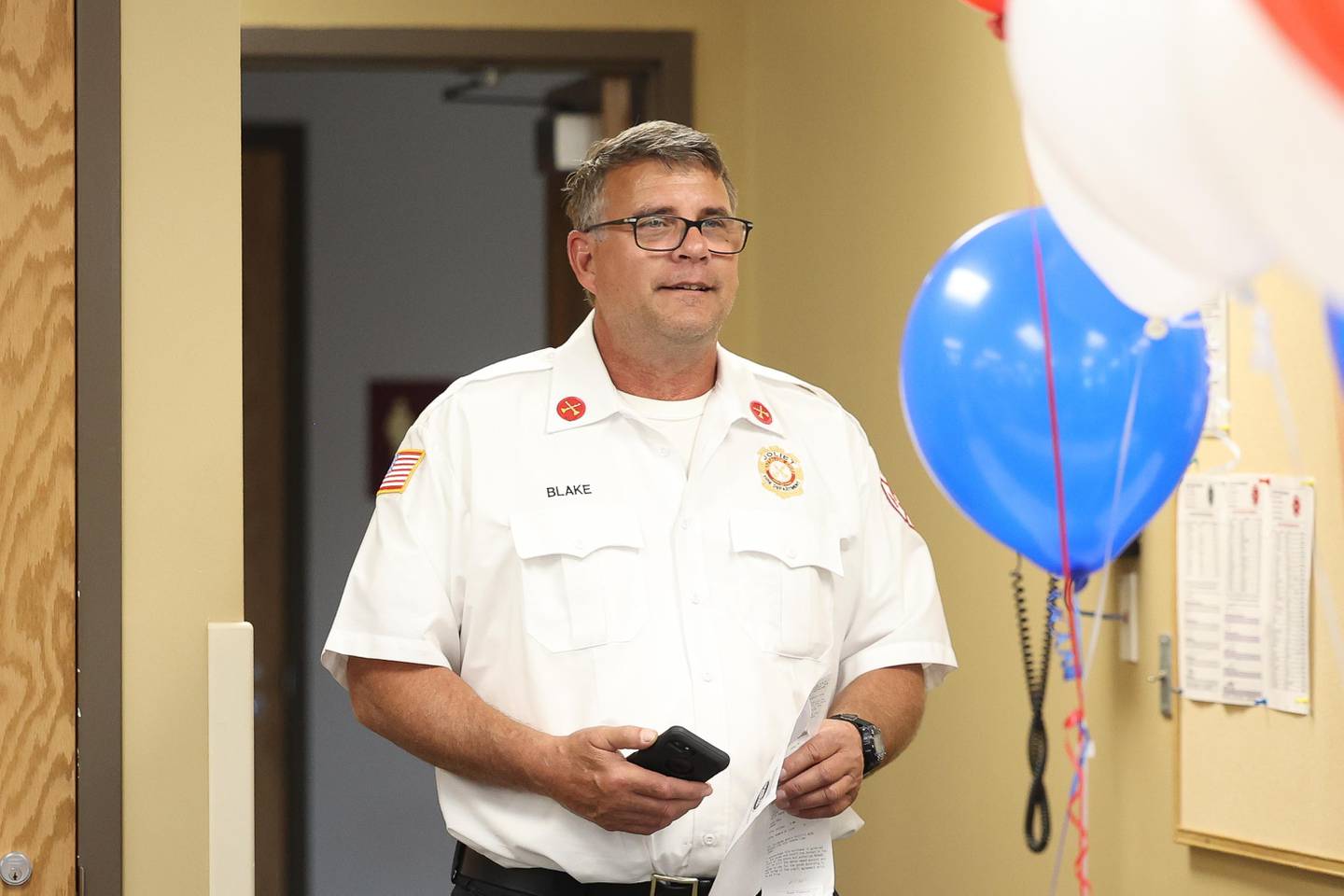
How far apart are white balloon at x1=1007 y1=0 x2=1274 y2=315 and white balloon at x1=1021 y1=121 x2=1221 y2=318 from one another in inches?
4.9

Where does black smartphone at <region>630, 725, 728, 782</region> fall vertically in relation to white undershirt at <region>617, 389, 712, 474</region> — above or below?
below

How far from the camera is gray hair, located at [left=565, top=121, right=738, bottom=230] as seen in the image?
6.47 feet

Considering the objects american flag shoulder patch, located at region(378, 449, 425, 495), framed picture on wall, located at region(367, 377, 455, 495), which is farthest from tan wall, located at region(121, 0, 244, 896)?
framed picture on wall, located at region(367, 377, 455, 495)

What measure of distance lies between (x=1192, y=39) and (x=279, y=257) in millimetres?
4036

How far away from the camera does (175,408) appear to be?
189 cm

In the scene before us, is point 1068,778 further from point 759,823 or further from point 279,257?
point 279,257

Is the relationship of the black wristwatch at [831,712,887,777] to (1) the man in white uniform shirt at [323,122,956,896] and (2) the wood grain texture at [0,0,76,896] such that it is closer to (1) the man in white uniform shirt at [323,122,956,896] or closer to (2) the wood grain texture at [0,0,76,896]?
(1) the man in white uniform shirt at [323,122,956,896]

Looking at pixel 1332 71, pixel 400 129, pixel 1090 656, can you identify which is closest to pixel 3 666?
pixel 1090 656

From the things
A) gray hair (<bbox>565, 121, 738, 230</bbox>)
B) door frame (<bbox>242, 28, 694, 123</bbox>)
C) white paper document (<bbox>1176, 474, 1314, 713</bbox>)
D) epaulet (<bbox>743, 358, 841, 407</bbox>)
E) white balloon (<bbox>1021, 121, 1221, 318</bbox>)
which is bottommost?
white paper document (<bbox>1176, 474, 1314, 713</bbox>)

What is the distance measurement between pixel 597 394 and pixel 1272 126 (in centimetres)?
119

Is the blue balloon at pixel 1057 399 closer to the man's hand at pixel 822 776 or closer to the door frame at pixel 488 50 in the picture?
the man's hand at pixel 822 776

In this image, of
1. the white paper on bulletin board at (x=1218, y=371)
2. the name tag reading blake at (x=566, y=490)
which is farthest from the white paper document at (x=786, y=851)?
the white paper on bulletin board at (x=1218, y=371)

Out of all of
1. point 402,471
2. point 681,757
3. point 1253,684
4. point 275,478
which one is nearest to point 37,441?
point 402,471

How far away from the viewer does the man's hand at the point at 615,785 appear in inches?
64.3
